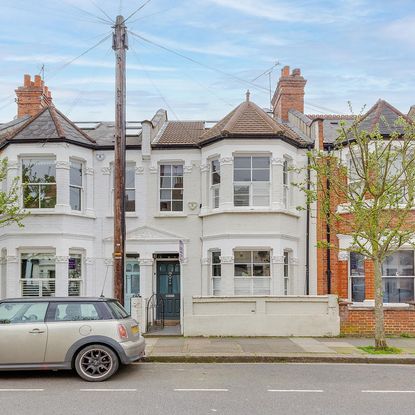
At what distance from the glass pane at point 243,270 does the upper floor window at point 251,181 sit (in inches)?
79.2

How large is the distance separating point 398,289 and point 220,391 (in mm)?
10947

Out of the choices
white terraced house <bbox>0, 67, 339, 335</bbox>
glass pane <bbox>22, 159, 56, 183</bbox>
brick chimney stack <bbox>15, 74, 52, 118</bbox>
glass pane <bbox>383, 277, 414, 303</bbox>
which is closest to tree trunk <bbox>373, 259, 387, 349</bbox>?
white terraced house <bbox>0, 67, 339, 335</bbox>

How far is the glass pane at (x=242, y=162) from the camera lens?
18.9 m

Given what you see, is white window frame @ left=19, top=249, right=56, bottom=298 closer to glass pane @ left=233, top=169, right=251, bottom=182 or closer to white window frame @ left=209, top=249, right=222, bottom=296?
white window frame @ left=209, top=249, right=222, bottom=296

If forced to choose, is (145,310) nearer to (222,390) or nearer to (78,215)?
(78,215)

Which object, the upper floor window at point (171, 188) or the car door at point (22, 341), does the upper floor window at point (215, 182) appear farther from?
the car door at point (22, 341)

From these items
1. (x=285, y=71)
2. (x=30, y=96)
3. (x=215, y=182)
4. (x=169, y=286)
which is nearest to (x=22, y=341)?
(x=169, y=286)

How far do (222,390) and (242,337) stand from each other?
6.35 m

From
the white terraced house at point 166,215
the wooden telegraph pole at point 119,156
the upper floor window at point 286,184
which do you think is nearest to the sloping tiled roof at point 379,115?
the white terraced house at point 166,215

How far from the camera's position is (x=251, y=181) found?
18781 mm

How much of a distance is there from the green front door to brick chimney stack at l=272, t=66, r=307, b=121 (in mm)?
8217

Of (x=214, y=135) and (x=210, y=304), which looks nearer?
(x=210, y=304)

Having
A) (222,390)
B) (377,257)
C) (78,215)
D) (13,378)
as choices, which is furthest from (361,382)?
(78,215)

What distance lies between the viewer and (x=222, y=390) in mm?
9305
